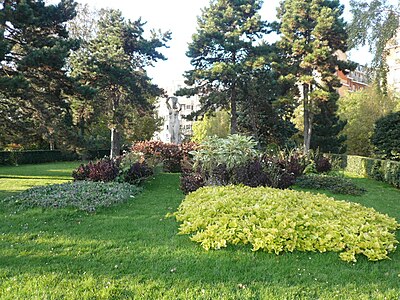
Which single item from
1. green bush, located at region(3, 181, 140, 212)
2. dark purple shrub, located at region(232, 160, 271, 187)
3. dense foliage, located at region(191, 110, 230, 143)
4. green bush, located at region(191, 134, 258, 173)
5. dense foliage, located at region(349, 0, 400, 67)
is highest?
dense foliage, located at region(349, 0, 400, 67)

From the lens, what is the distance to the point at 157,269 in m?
3.26

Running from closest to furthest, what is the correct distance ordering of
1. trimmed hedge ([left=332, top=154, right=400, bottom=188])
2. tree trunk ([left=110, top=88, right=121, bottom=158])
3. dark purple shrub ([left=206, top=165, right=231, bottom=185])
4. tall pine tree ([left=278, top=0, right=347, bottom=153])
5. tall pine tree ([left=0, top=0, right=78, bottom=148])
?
dark purple shrub ([left=206, top=165, right=231, bottom=185]) → tall pine tree ([left=0, top=0, right=78, bottom=148]) → trimmed hedge ([left=332, top=154, right=400, bottom=188]) → tall pine tree ([left=278, top=0, right=347, bottom=153]) → tree trunk ([left=110, top=88, right=121, bottom=158])

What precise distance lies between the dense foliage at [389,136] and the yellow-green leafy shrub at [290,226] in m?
10.7

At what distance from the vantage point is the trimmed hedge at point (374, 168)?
11320mm

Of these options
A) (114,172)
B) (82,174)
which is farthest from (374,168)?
(82,174)

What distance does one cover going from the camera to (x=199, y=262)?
3459 mm

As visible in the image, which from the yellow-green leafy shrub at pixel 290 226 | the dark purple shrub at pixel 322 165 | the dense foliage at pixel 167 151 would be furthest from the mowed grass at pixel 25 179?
the dark purple shrub at pixel 322 165

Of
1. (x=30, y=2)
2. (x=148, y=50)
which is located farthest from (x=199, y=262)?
(x=148, y=50)

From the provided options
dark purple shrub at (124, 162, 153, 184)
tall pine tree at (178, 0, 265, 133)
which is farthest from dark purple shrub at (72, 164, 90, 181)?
tall pine tree at (178, 0, 265, 133)

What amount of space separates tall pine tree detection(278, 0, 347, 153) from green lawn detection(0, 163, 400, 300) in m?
14.7

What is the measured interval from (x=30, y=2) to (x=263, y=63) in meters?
10.2

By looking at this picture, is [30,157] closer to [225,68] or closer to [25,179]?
[25,179]

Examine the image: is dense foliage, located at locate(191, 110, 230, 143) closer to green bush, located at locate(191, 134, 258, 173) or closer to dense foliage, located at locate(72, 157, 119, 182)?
dense foliage, located at locate(72, 157, 119, 182)

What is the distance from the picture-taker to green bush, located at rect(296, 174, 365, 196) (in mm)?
9242
